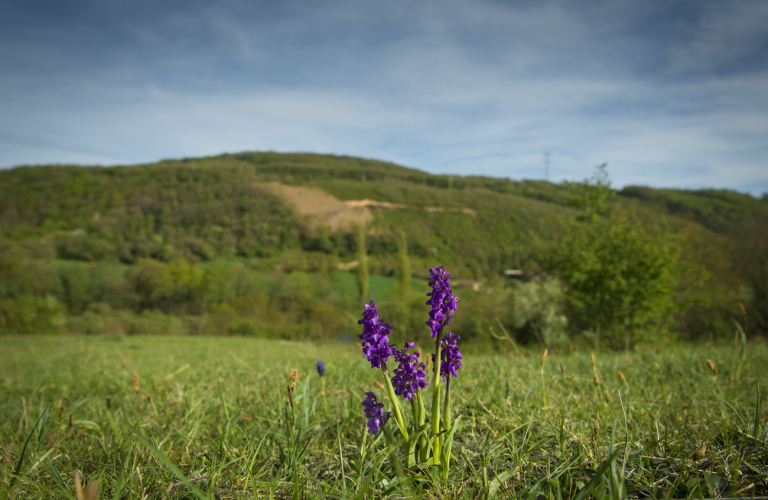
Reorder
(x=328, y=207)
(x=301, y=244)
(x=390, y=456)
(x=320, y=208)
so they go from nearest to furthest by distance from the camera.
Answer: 1. (x=390, y=456)
2. (x=301, y=244)
3. (x=320, y=208)
4. (x=328, y=207)

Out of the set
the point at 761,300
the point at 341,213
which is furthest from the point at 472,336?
the point at 341,213

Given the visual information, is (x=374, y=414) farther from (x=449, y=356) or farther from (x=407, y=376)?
(x=449, y=356)

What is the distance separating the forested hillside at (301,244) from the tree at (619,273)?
0.82 m

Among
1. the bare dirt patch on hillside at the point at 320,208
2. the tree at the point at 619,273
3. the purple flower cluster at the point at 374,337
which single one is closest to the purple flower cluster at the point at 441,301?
the purple flower cluster at the point at 374,337

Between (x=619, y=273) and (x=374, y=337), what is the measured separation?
16992mm

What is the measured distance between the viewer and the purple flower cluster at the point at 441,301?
1.38 m

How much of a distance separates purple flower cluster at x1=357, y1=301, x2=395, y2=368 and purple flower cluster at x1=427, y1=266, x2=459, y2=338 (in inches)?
7.2

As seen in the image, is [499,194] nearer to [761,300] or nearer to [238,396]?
[761,300]

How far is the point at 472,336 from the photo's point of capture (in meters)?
23.7

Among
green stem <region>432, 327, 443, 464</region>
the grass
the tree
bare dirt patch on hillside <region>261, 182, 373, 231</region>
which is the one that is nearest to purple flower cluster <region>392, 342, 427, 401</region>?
green stem <region>432, 327, 443, 464</region>

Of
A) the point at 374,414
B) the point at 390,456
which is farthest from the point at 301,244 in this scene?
the point at 374,414

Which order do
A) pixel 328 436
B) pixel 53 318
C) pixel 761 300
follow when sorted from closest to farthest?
pixel 328 436, pixel 761 300, pixel 53 318

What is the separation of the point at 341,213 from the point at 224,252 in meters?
22.3

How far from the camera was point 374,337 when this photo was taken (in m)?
1.36
